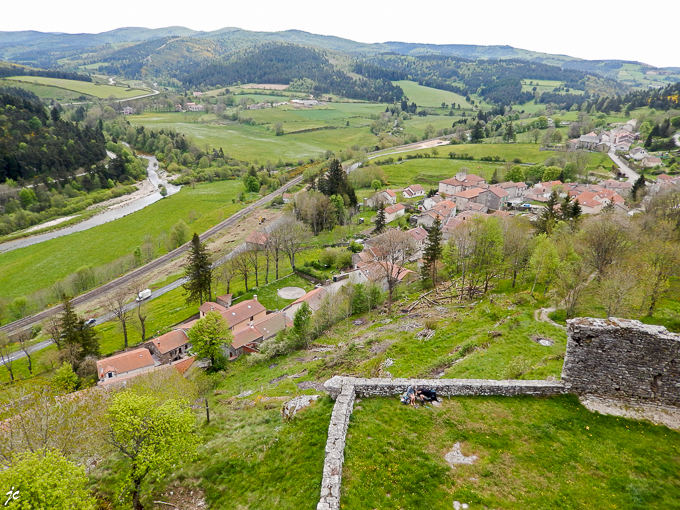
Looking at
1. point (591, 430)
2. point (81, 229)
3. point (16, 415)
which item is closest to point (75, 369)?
point (16, 415)

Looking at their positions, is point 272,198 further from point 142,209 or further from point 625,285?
point 625,285

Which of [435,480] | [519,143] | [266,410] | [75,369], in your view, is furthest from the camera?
[519,143]

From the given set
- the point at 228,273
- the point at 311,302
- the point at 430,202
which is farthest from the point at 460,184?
the point at 228,273

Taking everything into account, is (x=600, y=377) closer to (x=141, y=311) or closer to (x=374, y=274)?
(x=374, y=274)

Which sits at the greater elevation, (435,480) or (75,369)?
(435,480)

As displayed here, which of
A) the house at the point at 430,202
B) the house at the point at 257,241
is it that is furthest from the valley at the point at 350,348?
the house at the point at 257,241
